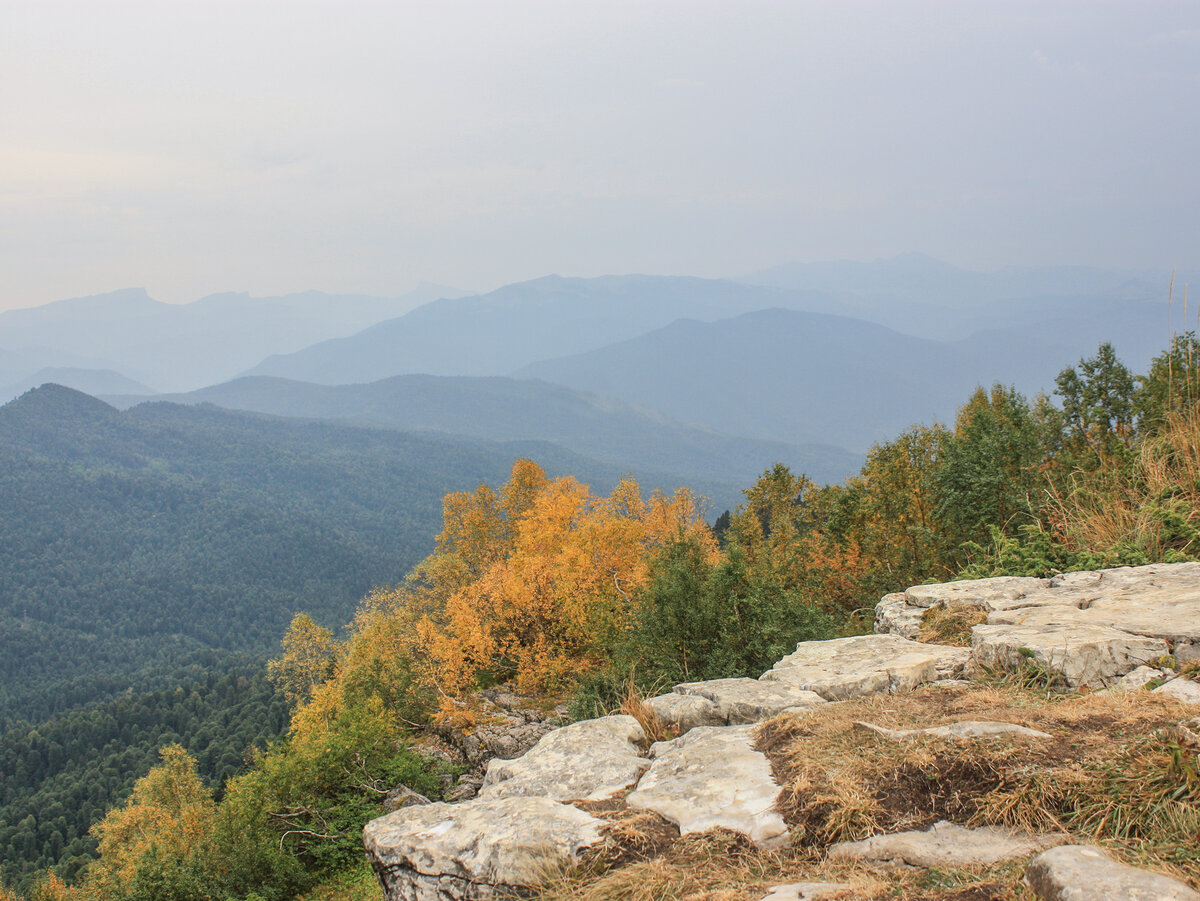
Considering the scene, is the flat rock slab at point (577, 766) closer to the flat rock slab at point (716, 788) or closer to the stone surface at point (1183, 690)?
the flat rock slab at point (716, 788)

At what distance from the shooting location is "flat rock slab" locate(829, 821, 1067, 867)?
406cm

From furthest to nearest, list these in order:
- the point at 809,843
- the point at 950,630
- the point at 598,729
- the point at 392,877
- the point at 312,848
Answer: the point at 312,848 → the point at 950,630 → the point at 598,729 → the point at 392,877 → the point at 809,843

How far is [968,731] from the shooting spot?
5.25 metres

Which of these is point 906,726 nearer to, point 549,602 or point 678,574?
point 678,574

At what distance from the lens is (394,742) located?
26.2m

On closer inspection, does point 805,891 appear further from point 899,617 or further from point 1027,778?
point 899,617

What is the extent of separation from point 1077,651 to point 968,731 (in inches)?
87.8

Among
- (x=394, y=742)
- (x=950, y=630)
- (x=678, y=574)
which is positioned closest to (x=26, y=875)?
(x=394, y=742)

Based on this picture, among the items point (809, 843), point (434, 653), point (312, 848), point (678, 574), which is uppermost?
point (809, 843)

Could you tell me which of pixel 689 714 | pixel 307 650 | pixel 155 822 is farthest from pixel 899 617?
pixel 307 650

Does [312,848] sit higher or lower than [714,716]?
lower

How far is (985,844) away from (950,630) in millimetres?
5536

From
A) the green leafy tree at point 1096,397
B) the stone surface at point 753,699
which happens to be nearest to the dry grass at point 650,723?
the stone surface at point 753,699

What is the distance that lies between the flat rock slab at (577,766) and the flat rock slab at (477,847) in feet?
Answer: 1.80
